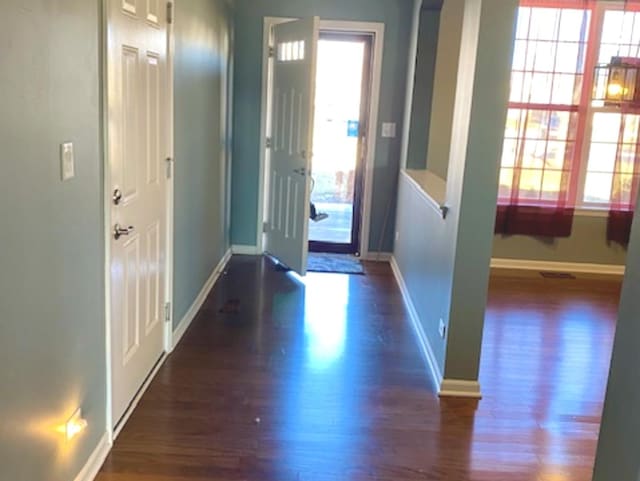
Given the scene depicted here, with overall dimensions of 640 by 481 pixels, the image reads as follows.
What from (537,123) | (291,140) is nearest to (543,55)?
(537,123)

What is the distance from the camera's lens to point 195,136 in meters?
3.97

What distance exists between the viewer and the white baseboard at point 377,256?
5.86 m

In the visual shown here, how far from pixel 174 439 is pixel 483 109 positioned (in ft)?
6.71

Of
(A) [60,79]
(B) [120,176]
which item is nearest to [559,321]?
(B) [120,176]

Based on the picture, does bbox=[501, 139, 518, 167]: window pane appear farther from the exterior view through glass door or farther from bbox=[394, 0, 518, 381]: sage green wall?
bbox=[394, 0, 518, 381]: sage green wall

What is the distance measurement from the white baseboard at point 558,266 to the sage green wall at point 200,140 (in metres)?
2.67

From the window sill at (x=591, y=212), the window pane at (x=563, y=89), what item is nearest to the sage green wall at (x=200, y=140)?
the window pane at (x=563, y=89)

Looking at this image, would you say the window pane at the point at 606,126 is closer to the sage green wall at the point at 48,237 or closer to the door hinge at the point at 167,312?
the door hinge at the point at 167,312

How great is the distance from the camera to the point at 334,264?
562 cm

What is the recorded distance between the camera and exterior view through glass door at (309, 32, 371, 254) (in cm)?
566

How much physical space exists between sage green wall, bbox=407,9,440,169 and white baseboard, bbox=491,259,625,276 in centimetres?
139

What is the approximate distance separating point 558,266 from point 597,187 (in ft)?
2.69

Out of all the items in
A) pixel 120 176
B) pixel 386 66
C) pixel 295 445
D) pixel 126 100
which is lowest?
pixel 295 445

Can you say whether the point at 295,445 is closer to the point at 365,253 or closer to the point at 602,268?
the point at 365,253
